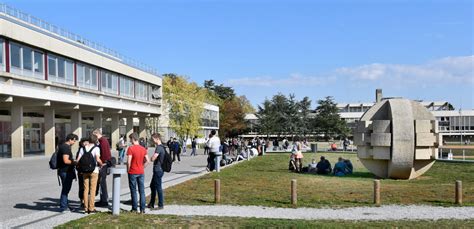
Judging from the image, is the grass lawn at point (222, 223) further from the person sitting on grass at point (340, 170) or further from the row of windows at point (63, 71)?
the row of windows at point (63, 71)

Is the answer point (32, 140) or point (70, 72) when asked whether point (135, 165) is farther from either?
point (32, 140)

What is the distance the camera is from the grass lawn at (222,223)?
32.2 ft

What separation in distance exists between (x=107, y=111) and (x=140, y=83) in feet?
32.8

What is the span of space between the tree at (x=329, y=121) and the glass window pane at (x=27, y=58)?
62.6m

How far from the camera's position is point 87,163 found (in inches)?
449

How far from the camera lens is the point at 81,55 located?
46.0 meters

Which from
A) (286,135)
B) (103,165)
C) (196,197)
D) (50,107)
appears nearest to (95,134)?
(103,165)

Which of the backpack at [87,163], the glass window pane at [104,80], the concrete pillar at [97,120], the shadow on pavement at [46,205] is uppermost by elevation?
the glass window pane at [104,80]

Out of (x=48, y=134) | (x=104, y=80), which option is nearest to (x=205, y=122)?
(x=104, y=80)

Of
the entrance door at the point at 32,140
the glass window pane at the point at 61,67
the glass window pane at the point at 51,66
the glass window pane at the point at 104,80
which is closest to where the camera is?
the glass window pane at the point at 51,66

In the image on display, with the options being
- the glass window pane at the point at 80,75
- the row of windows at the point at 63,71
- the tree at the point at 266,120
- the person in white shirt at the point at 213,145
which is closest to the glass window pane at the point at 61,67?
the row of windows at the point at 63,71

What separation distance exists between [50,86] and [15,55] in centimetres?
492

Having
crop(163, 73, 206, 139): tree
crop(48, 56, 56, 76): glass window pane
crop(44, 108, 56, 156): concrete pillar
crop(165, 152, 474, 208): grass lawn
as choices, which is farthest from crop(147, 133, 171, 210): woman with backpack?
crop(163, 73, 206, 139): tree

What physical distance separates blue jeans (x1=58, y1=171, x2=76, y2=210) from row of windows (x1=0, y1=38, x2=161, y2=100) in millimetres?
24694
